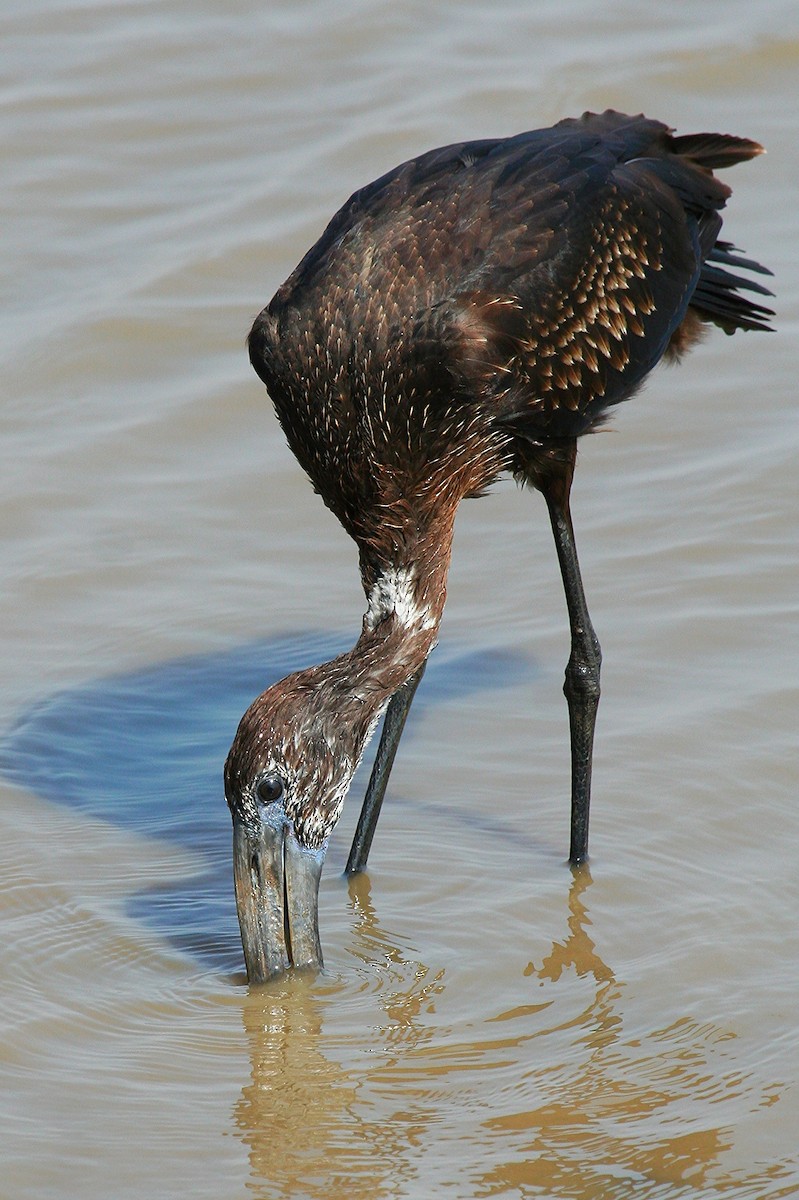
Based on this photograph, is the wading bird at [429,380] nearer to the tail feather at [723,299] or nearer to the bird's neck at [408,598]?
the bird's neck at [408,598]

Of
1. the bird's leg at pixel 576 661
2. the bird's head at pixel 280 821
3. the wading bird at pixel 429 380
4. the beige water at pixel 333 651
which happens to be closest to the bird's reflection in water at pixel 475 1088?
the beige water at pixel 333 651

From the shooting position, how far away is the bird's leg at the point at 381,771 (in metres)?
6.79

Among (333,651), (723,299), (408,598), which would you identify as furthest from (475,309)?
(333,651)

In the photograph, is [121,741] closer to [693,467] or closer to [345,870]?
[345,870]

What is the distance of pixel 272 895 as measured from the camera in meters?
6.00

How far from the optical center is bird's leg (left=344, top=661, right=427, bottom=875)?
22.3 ft

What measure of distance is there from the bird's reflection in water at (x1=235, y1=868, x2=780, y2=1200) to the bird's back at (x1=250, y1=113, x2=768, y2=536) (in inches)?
68.2

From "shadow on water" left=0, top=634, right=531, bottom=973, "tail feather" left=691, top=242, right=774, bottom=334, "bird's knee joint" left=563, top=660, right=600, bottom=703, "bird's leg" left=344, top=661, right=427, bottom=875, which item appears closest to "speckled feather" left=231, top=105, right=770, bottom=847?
"tail feather" left=691, top=242, right=774, bottom=334

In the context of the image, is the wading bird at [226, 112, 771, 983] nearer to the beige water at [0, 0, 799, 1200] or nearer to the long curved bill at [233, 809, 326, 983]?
the long curved bill at [233, 809, 326, 983]

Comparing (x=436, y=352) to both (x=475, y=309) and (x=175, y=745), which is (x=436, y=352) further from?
(x=175, y=745)

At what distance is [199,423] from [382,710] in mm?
3567

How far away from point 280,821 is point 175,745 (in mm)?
1748

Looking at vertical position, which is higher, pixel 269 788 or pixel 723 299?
pixel 723 299

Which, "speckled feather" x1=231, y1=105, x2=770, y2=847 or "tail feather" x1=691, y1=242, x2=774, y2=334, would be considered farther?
"tail feather" x1=691, y1=242, x2=774, y2=334
